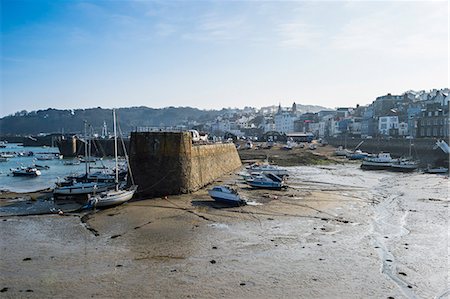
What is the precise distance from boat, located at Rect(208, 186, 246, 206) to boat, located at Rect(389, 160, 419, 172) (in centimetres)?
2731

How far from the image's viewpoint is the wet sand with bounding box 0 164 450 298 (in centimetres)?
1096

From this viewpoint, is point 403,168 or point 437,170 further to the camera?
point 403,168

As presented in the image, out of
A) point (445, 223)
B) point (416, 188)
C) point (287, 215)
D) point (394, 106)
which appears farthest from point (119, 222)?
point (394, 106)

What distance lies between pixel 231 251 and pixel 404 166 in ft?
113

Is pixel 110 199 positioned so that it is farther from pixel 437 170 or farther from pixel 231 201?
pixel 437 170

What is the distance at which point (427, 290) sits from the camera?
433 inches

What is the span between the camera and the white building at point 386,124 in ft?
259

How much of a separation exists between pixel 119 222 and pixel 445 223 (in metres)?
15.6

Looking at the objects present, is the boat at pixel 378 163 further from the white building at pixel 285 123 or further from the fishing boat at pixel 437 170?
the white building at pixel 285 123

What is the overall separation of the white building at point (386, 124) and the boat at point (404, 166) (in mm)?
37832

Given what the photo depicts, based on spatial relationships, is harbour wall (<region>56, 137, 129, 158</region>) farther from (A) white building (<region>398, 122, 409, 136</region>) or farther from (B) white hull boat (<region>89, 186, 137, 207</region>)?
A: (A) white building (<region>398, 122, 409, 136</region>)

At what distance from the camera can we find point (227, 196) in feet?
72.3

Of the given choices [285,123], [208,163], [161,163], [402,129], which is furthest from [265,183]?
[285,123]

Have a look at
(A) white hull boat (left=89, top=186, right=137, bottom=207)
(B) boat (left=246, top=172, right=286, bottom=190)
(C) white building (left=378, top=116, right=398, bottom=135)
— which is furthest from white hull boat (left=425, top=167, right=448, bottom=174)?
(C) white building (left=378, top=116, right=398, bottom=135)
